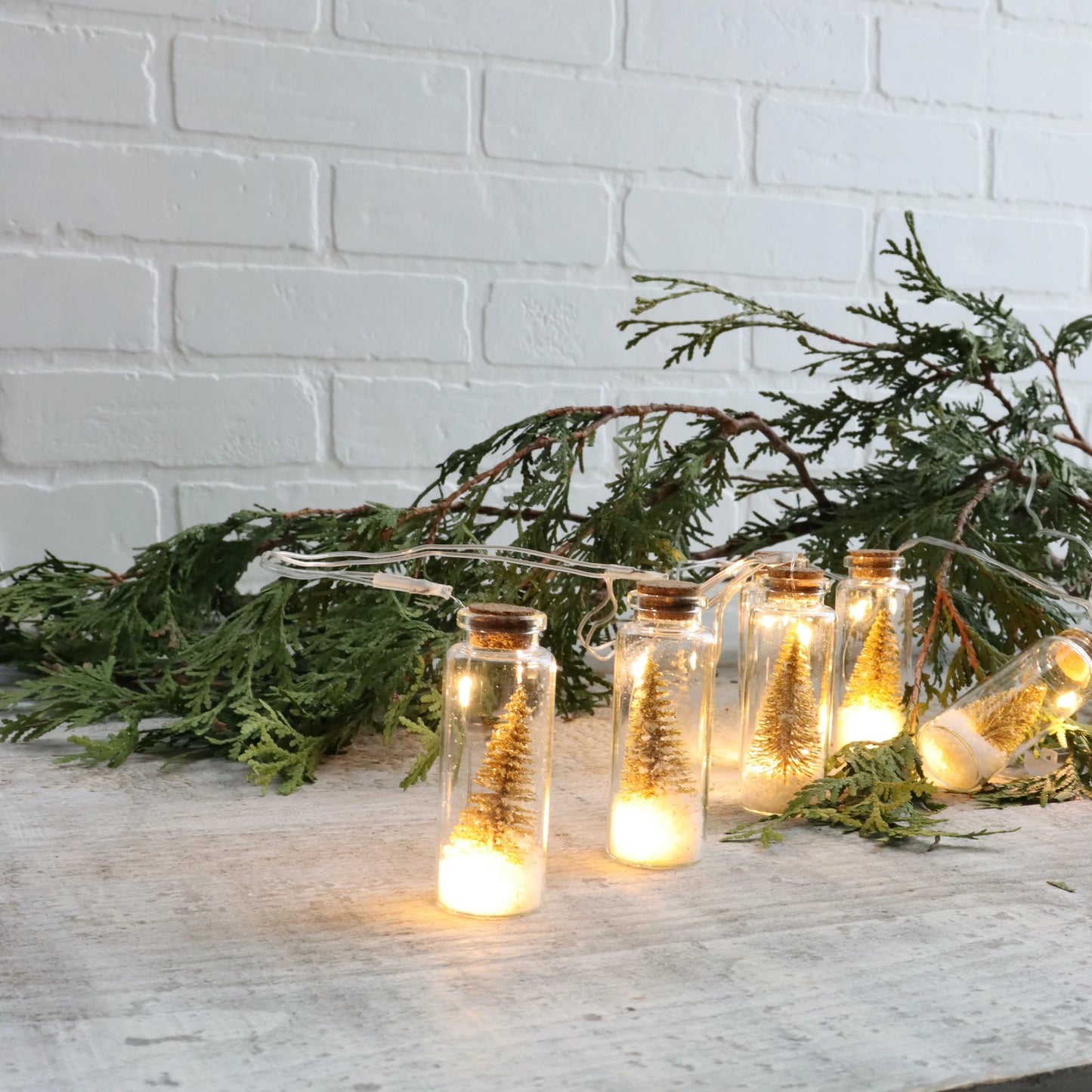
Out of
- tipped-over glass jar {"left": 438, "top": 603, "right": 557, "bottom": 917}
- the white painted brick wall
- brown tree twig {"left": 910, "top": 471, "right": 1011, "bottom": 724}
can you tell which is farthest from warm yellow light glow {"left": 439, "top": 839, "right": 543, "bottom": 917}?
the white painted brick wall

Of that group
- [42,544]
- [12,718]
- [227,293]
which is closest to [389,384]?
[227,293]

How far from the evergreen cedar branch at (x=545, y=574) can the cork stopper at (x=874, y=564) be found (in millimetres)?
44

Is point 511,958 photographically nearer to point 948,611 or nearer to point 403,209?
point 948,611

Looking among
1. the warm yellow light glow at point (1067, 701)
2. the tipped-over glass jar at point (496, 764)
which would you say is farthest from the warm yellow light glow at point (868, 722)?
the tipped-over glass jar at point (496, 764)

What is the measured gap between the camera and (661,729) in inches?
29.1

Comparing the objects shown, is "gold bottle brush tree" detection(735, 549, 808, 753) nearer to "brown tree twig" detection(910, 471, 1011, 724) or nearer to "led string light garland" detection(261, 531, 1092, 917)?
"led string light garland" detection(261, 531, 1092, 917)

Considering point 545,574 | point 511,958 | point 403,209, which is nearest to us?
point 511,958

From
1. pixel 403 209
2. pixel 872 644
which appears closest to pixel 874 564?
pixel 872 644

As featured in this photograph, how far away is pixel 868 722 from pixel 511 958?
407 mm

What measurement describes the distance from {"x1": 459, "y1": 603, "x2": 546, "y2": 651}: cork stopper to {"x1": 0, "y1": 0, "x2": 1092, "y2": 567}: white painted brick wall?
901mm

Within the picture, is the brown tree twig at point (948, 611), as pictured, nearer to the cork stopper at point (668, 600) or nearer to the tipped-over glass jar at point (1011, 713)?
the tipped-over glass jar at point (1011, 713)

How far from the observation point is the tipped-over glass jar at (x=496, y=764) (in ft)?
2.16

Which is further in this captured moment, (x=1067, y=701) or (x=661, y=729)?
(x=1067, y=701)

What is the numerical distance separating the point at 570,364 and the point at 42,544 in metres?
0.64
